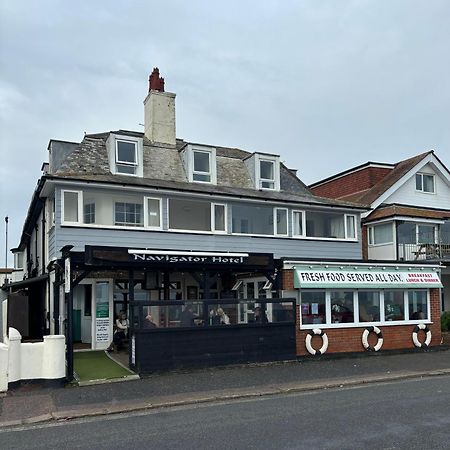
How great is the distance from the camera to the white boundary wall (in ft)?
38.7

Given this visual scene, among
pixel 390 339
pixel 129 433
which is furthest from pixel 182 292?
pixel 129 433

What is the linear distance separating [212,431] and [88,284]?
40.4ft

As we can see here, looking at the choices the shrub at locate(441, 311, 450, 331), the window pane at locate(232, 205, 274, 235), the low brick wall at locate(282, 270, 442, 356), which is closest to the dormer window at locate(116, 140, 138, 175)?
the window pane at locate(232, 205, 274, 235)

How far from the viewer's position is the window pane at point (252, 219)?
2169 cm

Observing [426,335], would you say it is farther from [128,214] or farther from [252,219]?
[128,214]

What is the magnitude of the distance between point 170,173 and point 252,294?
6160 mm

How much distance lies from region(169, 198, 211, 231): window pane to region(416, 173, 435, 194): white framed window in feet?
44.2

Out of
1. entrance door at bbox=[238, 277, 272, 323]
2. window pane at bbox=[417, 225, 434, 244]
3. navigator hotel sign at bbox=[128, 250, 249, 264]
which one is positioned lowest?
entrance door at bbox=[238, 277, 272, 323]

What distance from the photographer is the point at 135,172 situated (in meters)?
20.9

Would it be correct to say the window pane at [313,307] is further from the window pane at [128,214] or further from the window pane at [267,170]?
the window pane at [267,170]

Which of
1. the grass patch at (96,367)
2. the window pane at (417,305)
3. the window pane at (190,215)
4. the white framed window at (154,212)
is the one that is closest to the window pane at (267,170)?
the window pane at (190,215)

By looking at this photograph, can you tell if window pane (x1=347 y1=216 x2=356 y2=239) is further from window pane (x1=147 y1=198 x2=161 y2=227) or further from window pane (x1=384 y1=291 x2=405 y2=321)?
window pane (x1=147 y1=198 x2=161 y2=227)

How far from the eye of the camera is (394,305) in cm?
1786

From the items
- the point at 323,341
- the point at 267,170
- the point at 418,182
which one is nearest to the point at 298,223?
the point at 267,170
